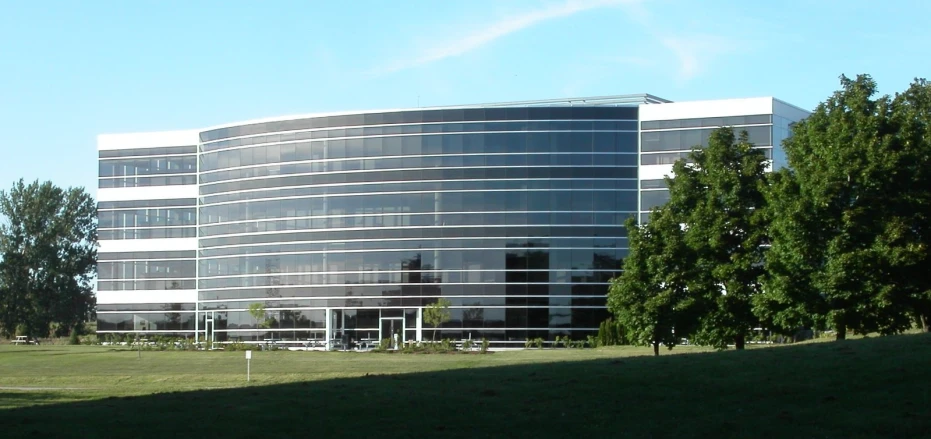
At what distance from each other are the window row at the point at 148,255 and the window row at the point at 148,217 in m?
2.21

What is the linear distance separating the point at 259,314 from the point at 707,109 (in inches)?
1382

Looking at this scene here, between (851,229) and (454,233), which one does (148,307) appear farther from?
(851,229)

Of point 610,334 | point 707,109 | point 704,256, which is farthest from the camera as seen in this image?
point 707,109

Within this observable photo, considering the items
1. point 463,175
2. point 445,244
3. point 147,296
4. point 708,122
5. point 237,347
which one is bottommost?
point 237,347

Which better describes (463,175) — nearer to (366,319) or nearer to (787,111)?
(366,319)

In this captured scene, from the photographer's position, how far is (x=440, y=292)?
7388cm

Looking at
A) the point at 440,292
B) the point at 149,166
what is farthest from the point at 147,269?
the point at 440,292

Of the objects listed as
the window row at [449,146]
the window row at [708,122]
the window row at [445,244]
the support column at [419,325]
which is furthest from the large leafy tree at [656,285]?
the support column at [419,325]

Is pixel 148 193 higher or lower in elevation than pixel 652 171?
lower

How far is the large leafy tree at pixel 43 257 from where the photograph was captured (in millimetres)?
109000

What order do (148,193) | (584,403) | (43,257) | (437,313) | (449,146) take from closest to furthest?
(584,403) < (437,313) < (449,146) < (148,193) < (43,257)

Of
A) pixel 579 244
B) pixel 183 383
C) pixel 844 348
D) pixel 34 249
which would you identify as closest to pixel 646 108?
pixel 579 244

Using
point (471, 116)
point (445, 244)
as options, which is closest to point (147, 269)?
point (445, 244)

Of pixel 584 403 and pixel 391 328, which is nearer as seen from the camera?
pixel 584 403
